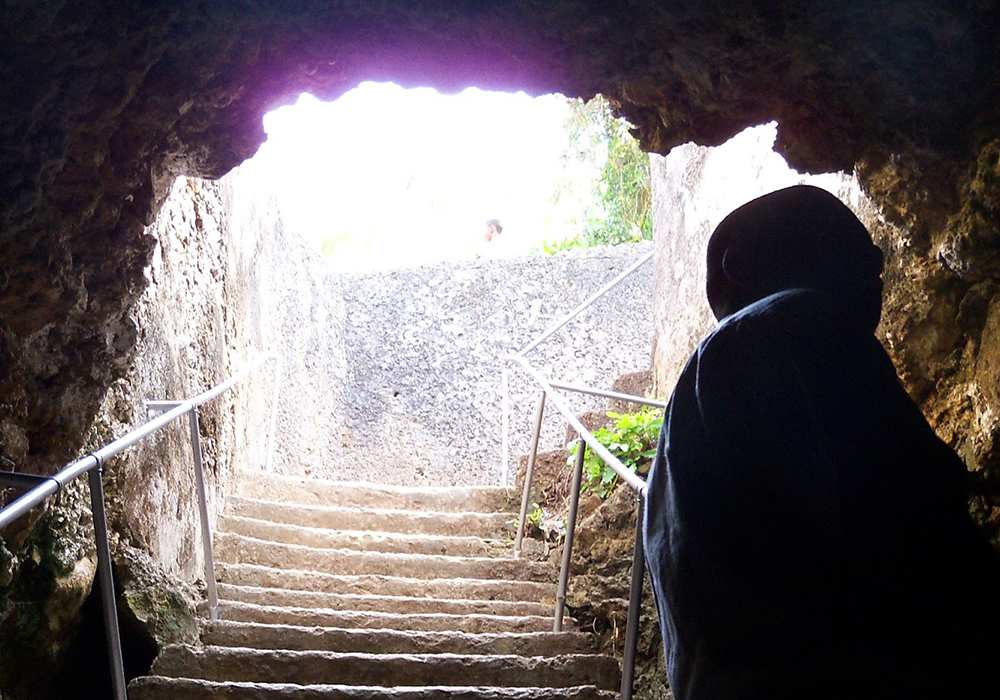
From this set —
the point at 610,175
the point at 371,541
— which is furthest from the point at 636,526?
the point at 610,175

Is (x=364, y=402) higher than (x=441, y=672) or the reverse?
higher

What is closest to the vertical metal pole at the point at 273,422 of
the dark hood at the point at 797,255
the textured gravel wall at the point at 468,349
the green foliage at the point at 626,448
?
the textured gravel wall at the point at 468,349

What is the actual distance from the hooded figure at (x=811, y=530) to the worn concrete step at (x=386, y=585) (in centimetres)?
215

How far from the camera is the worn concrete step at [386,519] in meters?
3.95

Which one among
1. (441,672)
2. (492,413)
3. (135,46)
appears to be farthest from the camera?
(492,413)

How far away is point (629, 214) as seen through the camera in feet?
25.0

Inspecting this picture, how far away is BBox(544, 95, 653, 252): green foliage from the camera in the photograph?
6.62 meters

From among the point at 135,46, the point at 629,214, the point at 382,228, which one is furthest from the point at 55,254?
the point at 382,228

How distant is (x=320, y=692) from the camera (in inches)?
85.2

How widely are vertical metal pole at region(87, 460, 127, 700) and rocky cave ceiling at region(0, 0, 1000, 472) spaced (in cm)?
18

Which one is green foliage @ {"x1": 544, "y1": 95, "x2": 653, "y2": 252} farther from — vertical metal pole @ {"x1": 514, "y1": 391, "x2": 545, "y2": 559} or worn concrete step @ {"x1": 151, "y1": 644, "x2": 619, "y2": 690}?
worn concrete step @ {"x1": 151, "y1": 644, "x2": 619, "y2": 690}

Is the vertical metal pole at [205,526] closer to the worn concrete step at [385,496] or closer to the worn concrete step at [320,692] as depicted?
the worn concrete step at [320,692]

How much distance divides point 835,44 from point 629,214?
6.11 m

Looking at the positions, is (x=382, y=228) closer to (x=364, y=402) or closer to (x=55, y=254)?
(x=364, y=402)
